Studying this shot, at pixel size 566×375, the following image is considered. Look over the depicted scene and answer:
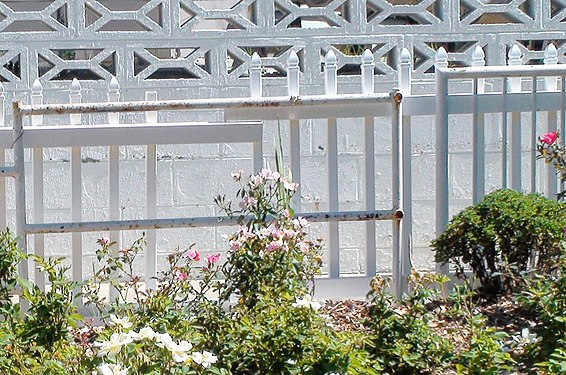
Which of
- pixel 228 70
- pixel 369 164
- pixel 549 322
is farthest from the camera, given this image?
pixel 228 70

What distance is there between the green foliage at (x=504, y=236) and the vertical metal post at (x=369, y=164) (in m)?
0.45

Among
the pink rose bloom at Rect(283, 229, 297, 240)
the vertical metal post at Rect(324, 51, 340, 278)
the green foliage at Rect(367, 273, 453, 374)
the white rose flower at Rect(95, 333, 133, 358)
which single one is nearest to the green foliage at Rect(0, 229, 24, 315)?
the pink rose bloom at Rect(283, 229, 297, 240)

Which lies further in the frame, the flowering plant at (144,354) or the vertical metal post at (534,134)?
the vertical metal post at (534,134)

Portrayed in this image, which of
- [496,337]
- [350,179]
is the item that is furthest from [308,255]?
[350,179]

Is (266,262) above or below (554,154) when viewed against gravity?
below

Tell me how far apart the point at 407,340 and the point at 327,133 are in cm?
182

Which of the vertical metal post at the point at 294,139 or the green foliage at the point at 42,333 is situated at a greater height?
the vertical metal post at the point at 294,139

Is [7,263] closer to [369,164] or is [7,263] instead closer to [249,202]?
[249,202]

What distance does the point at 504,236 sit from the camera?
484 centimetres

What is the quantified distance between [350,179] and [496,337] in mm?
3778

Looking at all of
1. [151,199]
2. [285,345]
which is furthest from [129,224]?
[285,345]

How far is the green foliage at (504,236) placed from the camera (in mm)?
4801

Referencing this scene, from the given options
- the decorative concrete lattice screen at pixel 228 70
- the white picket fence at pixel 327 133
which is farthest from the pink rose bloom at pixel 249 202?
the decorative concrete lattice screen at pixel 228 70

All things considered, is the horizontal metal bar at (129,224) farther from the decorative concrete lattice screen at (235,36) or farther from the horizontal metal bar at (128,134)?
the decorative concrete lattice screen at (235,36)
